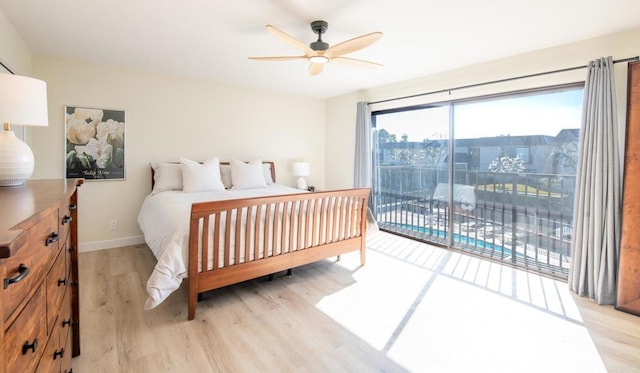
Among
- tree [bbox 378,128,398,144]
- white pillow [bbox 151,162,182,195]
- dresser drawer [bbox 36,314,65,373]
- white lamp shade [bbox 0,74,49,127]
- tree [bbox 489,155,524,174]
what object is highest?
tree [bbox 378,128,398,144]

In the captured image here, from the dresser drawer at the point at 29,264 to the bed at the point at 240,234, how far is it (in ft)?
3.73

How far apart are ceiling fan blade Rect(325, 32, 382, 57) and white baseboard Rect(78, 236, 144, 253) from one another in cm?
334

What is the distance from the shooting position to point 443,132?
3893mm

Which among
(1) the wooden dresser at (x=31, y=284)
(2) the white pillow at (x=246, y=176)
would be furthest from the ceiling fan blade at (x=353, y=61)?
(1) the wooden dresser at (x=31, y=284)

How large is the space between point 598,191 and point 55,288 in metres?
3.54

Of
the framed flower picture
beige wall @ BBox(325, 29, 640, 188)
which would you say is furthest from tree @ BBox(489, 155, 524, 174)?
the framed flower picture

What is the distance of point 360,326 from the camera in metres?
2.10

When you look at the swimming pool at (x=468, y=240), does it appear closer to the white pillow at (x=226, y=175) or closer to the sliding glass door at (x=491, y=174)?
the sliding glass door at (x=491, y=174)

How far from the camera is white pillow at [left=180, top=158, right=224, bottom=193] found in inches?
144

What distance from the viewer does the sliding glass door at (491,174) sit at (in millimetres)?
2979

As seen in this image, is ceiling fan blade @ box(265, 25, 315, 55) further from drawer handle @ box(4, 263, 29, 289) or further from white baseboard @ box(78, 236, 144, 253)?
white baseboard @ box(78, 236, 144, 253)

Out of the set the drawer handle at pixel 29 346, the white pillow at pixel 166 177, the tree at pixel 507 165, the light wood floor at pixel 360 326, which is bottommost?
the light wood floor at pixel 360 326

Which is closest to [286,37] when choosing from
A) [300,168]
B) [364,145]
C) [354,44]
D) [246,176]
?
[354,44]

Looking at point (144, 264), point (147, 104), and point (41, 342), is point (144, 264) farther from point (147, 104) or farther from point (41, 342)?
point (41, 342)
